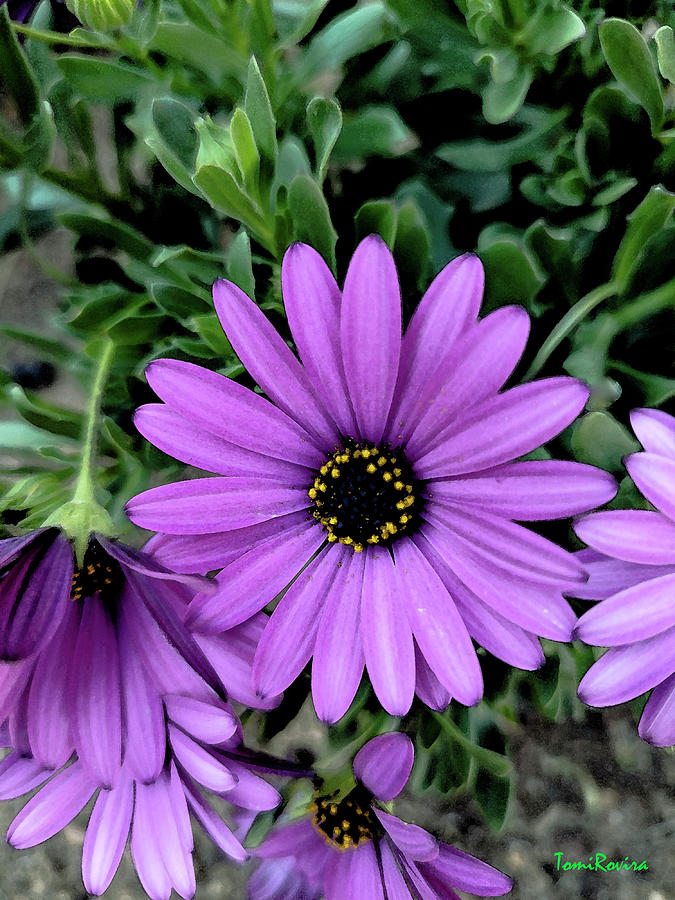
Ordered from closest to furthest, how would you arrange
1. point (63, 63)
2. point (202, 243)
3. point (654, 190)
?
point (654, 190), point (63, 63), point (202, 243)

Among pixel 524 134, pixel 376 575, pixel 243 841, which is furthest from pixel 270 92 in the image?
pixel 243 841

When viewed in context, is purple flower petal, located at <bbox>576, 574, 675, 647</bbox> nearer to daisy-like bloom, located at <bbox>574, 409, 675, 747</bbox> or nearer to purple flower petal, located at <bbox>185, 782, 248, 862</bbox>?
daisy-like bloom, located at <bbox>574, 409, 675, 747</bbox>

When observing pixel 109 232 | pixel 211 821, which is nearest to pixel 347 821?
pixel 211 821

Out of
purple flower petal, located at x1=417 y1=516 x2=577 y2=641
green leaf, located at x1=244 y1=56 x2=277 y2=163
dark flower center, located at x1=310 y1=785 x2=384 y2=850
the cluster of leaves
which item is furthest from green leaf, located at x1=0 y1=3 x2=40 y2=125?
dark flower center, located at x1=310 y1=785 x2=384 y2=850

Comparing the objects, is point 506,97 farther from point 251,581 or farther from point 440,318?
point 251,581

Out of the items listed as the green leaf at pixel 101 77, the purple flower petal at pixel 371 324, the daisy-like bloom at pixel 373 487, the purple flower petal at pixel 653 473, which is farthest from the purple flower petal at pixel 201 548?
the green leaf at pixel 101 77

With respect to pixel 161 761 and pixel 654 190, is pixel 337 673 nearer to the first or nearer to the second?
pixel 161 761
